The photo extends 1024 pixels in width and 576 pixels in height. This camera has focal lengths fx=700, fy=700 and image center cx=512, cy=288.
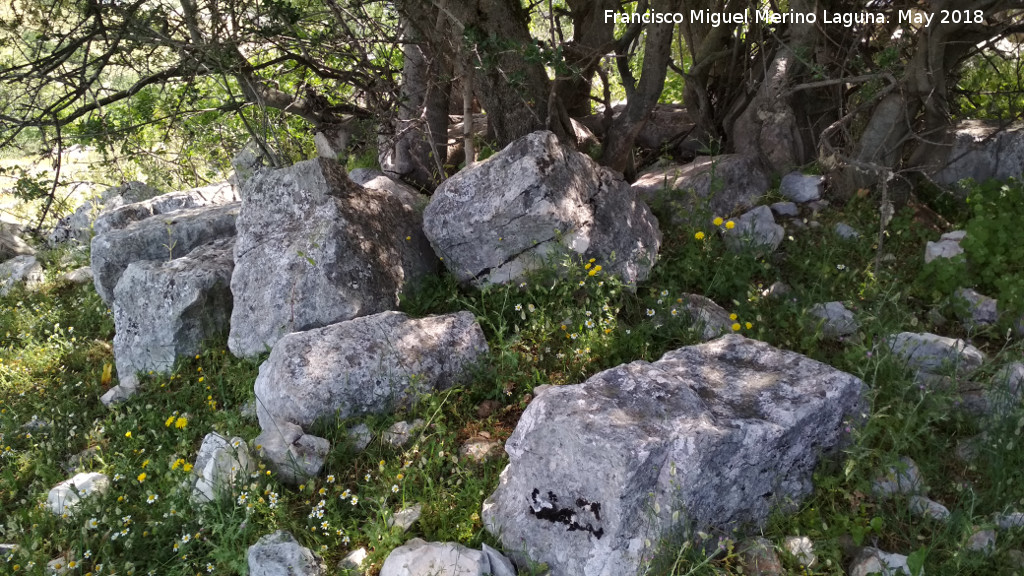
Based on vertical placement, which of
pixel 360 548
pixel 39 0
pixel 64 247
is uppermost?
pixel 39 0

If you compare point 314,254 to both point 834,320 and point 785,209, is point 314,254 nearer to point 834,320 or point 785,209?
point 834,320

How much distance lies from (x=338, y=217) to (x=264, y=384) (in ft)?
3.96

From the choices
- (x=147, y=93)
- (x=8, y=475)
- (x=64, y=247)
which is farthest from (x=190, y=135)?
(x=8, y=475)

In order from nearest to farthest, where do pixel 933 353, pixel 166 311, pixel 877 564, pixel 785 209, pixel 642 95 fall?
pixel 877 564 < pixel 933 353 < pixel 166 311 < pixel 785 209 < pixel 642 95

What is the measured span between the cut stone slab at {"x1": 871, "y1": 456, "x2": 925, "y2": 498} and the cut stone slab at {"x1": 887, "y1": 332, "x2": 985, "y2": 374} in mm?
624

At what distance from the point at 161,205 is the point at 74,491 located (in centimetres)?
371

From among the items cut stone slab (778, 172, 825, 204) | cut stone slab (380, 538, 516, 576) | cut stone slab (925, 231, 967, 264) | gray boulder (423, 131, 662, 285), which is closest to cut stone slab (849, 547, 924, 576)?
cut stone slab (380, 538, 516, 576)

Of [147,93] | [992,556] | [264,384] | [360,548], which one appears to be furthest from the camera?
[147,93]

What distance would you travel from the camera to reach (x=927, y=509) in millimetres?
2859

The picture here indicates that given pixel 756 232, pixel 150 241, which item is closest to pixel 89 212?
pixel 150 241

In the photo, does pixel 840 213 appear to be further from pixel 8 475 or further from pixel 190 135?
pixel 8 475

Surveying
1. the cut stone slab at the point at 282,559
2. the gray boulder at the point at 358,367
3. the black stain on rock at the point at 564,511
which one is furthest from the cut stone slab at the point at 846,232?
the cut stone slab at the point at 282,559

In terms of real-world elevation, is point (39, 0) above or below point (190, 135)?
above

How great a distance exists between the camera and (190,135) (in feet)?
18.7
